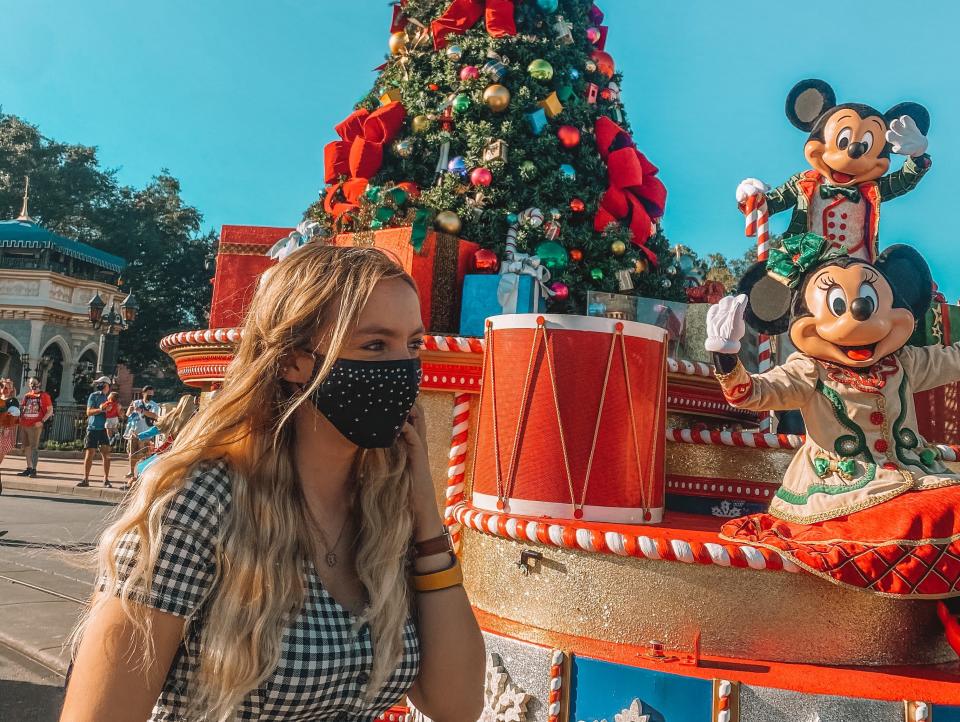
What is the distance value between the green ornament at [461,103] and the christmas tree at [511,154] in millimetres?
13

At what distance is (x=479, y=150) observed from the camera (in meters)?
5.91

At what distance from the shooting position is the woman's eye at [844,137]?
407 cm

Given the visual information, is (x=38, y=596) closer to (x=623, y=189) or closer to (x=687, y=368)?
(x=687, y=368)

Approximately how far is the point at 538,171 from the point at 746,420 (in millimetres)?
2622

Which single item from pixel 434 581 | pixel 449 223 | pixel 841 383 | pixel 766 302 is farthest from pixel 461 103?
pixel 434 581

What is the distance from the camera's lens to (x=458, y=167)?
237 inches

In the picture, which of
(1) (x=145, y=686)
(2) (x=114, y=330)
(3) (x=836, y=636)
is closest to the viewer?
(1) (x=145, y=686)

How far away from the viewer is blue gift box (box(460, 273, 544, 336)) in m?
5.09

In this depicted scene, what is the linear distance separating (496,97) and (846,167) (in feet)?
9.41

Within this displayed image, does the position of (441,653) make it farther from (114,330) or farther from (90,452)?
(114,330)

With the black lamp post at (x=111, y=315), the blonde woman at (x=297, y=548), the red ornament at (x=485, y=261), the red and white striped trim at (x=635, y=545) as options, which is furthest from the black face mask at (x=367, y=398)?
the black lamp post at (x=111, y=315)

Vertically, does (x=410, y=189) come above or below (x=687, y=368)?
above

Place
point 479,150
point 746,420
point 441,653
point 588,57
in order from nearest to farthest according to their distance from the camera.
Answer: point 441,653 → point 746,420 → point 479,150 → point 588,57

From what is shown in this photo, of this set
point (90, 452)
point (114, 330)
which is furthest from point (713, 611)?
point (114, 330)
